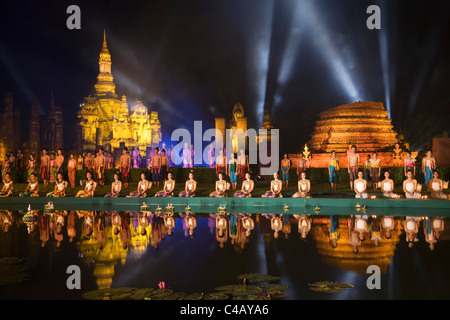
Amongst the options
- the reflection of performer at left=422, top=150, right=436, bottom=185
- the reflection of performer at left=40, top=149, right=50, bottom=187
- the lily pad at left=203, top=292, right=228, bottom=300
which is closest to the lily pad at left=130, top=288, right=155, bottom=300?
the lily pad at left=203, top=292, right=228, bottom=300

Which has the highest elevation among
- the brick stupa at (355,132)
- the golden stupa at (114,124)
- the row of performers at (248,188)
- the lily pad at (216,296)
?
the golden stupa at (114,124)

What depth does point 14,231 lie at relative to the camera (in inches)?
406

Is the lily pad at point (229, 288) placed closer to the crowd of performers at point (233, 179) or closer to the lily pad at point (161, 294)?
the lily pad at point (161, 294)

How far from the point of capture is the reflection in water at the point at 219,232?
7.53 metres

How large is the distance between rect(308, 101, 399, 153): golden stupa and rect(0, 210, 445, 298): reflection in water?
16.1 meters

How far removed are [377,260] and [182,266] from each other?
293 cm

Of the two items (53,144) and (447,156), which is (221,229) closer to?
(447,156)

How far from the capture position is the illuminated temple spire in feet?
215

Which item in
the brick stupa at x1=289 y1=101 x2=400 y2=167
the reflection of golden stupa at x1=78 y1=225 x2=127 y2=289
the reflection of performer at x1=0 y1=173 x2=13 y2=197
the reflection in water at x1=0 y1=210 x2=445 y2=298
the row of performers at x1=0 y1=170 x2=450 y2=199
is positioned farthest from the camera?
the brick stupa at x1=289 y1=101 x2=400 y2=167

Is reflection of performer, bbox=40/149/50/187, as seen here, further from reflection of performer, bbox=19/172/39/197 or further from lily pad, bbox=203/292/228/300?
lily pad, bbox=203/292/228/300

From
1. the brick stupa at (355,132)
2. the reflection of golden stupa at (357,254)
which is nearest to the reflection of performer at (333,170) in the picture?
the reflection of golden stupa at (357,254)

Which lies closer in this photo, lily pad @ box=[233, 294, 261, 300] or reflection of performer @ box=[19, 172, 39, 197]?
lily pad @ box=[233, 294, 261, 300]

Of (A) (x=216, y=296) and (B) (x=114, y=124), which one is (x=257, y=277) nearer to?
(A) (x=216, y=296)

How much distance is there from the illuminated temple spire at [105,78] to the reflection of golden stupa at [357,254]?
60003 millimetres
